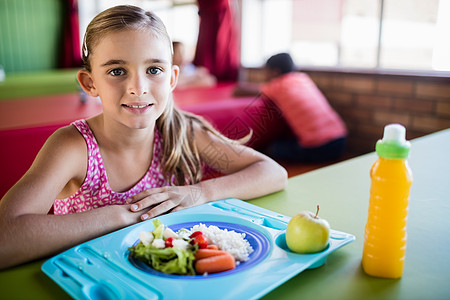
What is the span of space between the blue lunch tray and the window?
288 centimetres

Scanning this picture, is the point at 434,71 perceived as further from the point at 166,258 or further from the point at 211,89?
the point at 166,258

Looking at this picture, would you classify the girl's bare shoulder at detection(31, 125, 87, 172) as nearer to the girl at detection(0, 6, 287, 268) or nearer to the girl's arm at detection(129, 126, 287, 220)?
the girl at detection(0, 6, 287, 268)

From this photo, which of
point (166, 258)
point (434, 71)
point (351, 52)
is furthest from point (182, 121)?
point (351, 52)

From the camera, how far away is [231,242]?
27.3 inches

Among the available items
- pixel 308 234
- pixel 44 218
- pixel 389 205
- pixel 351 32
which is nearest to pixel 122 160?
pixel 44 218

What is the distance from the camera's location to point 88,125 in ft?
3.54

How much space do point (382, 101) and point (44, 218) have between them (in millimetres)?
3033

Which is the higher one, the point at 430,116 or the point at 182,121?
the point at 182,121

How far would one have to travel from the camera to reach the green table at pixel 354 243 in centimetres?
61

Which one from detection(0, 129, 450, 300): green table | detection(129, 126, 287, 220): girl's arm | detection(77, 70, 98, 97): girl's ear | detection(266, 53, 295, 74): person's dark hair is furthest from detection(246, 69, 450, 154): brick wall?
detection(77, 70, 98, 97): girl's ear

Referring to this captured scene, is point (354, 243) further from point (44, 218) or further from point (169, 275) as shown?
point (44, 218)

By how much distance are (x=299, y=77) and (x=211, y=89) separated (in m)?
0.86

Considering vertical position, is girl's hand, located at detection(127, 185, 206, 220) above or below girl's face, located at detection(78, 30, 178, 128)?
below

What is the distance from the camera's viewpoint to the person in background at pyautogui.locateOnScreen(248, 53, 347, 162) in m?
3.22
